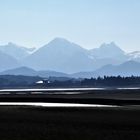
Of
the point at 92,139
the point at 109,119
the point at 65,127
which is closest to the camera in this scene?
the point at 92,139

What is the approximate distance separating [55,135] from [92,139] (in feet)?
11.2

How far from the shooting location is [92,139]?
3550 cm

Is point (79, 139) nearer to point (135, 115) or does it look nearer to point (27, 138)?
point (27, 138)

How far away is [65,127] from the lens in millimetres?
43125

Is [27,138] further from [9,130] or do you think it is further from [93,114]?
[93,114]

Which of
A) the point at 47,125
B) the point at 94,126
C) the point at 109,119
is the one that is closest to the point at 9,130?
the point at 47,125

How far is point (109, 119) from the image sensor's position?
51531 mm

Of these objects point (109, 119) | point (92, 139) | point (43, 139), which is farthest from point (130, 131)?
point (109, 119)

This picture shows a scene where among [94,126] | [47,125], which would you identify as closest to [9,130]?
[47,125]

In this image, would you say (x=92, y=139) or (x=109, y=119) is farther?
(x=109, y=119)

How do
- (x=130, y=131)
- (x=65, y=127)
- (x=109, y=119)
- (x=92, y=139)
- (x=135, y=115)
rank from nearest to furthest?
(x=92, y=139)
(x=130, y=131)
(x=65, y=127)
(x=109, y=119)
(x=135, y=115)

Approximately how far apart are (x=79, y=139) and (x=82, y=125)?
9.82 metres

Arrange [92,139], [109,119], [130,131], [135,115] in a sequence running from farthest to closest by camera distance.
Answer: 1. [135,115]
2. [109,119]
3. [130,131]
4. [92,139]

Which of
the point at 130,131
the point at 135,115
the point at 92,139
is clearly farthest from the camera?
the point at 135,115
